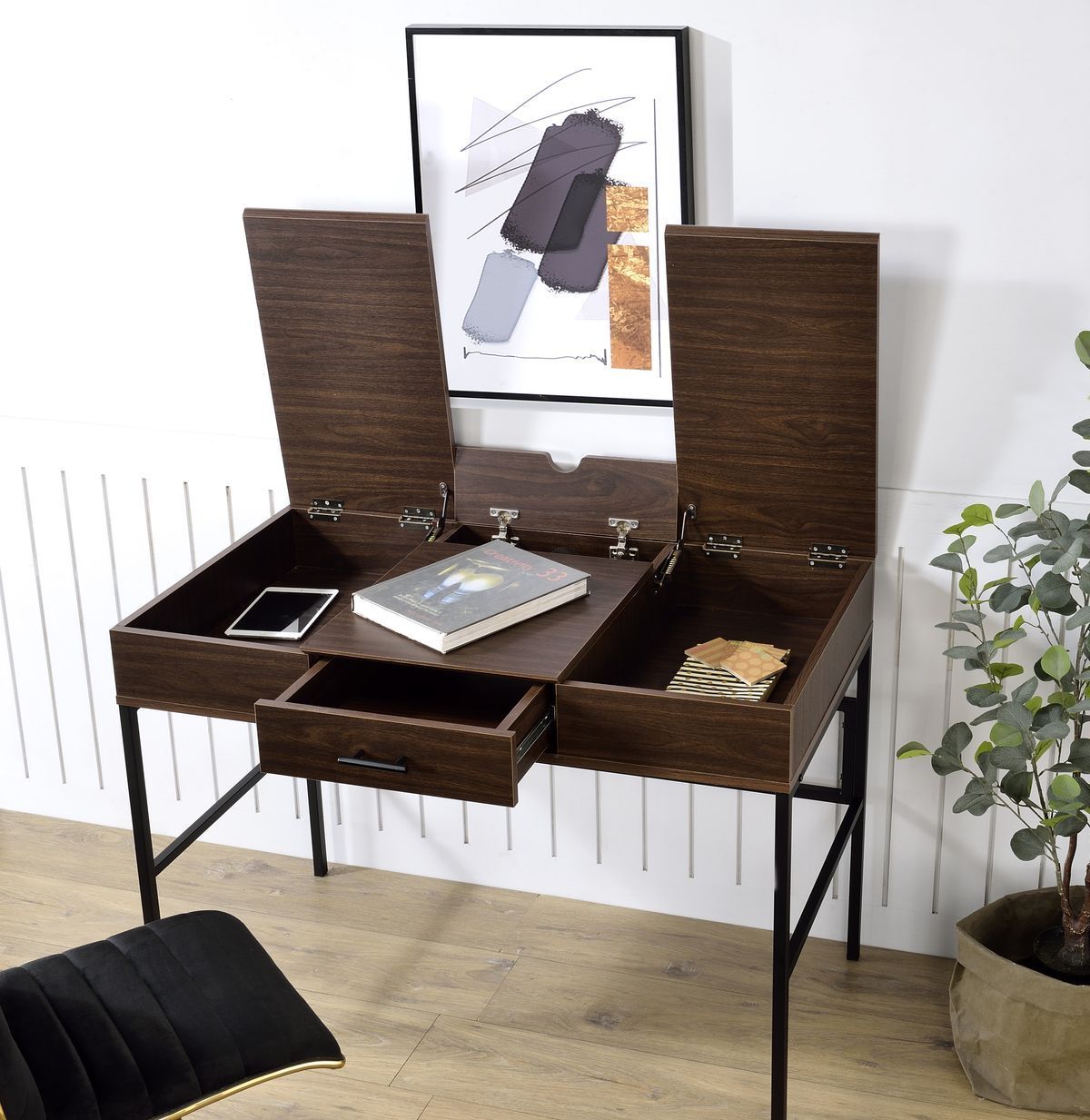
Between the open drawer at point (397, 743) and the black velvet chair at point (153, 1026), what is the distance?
26cm

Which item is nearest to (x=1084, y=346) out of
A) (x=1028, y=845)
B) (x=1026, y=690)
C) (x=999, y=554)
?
(x=999, y=554)

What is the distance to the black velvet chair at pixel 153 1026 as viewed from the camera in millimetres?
1625

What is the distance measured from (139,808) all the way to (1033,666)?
138 centimetres

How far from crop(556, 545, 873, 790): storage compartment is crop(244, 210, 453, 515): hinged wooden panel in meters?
0.45

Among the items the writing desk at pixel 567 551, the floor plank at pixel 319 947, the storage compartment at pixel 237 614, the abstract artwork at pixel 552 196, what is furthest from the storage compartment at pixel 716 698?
the floor plank at pixel 319 947

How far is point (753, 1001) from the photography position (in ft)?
7.80

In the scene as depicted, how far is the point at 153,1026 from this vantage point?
1.72 meters

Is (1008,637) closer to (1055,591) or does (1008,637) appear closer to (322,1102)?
(1055,591)

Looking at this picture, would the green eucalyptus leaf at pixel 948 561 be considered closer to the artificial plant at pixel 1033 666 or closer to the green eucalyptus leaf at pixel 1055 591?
the artificial plant at pixel 1033 666

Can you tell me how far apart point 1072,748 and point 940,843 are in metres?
0.45

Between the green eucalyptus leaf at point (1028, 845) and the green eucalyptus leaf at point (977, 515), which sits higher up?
the green eucalyptus leaf at point (977, 515)

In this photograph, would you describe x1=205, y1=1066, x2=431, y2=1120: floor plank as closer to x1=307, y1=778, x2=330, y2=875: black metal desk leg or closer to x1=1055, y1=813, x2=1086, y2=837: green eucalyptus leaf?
x1=307, y1=778, x2=330, y2=875: black metal desk leg

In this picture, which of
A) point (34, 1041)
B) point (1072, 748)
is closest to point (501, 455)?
point (1072, 748)

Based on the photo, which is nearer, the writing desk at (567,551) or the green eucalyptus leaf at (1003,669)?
the writing desk at (567,551)
